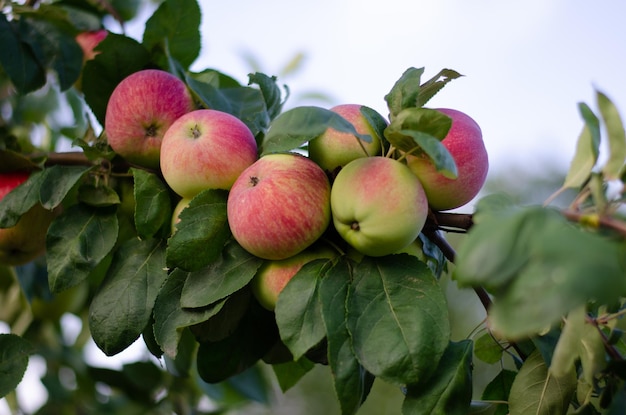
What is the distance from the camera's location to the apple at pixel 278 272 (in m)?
0.71

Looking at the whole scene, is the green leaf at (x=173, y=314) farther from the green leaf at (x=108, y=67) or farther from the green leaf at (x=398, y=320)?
the green leaf at (x=108, y=67)

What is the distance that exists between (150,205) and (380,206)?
0.28 meters

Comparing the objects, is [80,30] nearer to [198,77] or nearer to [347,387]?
[198,77]

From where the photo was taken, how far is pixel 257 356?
32.6 inches

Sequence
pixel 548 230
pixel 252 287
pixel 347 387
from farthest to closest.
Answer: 1. pixel 252 287
2. pixel 347 387
3. pixel 548 230

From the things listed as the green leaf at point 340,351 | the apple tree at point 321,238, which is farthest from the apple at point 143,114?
the green leaf at point 340,351

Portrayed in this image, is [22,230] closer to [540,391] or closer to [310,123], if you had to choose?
[310,123]

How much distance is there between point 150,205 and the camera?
2.50 ft

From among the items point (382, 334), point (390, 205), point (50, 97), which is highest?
point (390, 205)

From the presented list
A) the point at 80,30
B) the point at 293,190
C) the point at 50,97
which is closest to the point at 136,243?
the point at 293,190

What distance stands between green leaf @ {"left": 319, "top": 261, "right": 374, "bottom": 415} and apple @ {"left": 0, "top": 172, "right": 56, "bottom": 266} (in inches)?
18.9

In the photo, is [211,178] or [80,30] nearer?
[211,178]

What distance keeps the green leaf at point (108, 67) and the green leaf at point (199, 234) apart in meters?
0.28

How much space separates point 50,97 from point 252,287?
44.0 inches
